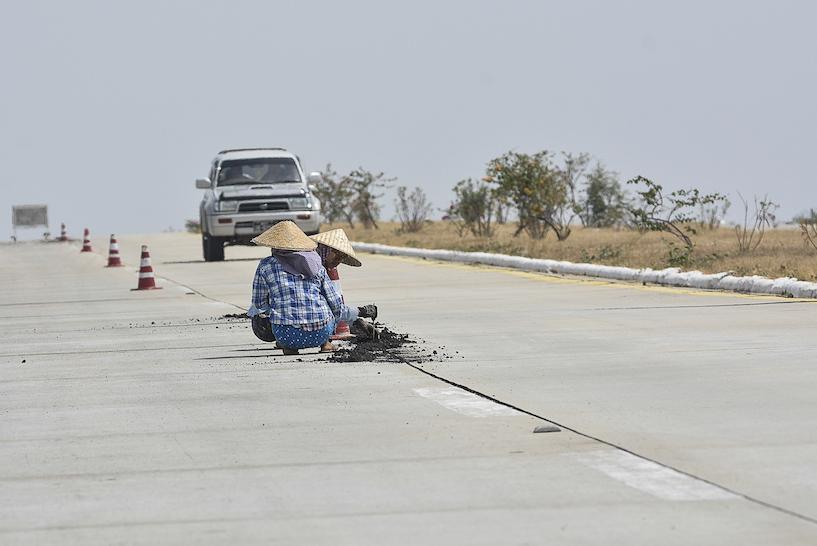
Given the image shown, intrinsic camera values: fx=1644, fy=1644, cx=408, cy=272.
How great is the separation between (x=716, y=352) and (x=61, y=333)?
7219mm

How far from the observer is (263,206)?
33594mm

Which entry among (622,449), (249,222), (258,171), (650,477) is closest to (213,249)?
(249,222)

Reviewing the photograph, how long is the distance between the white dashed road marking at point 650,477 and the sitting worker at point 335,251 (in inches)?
234

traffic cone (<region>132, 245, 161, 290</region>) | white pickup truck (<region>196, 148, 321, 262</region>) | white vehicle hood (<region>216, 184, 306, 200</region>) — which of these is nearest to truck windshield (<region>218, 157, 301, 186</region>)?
white pickup truck (<region>196, 148, 321, 262</region>)

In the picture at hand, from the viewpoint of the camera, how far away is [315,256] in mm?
13719

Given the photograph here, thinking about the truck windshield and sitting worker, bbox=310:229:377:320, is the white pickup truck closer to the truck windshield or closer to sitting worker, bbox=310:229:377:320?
the truck windshield

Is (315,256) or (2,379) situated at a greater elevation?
(315,256)

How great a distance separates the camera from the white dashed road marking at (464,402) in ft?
32.6

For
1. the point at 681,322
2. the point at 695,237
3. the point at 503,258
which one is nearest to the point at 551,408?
the point at 681,322

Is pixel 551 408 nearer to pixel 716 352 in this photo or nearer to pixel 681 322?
pixel 716 352

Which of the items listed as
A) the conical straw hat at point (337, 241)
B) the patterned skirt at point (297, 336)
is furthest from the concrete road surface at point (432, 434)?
the conical straw hat at point (337, 241)

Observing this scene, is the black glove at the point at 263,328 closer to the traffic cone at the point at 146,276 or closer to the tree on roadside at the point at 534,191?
the traffic cone at the point at 146,276

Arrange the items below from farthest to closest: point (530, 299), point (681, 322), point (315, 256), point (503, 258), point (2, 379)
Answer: point (503, 258), point (530, 299), point (681, 322), point (315, 256), point (2, 379)

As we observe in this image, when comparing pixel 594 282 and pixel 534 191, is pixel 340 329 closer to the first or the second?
pixel 594 282
